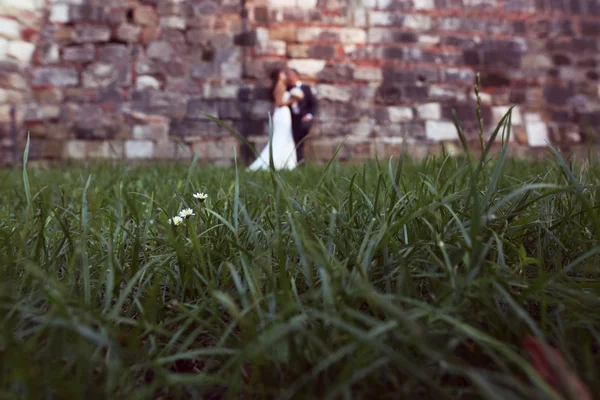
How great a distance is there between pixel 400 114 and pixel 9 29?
5268 mm

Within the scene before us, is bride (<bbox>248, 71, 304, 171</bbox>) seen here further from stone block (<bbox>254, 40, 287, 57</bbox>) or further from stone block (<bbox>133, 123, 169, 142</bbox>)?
stone block (<bbox>133, 123, 169, 142</bbox>)

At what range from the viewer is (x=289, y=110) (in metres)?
5.66

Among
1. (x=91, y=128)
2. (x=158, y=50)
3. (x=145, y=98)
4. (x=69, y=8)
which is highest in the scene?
(x=69, y=8)

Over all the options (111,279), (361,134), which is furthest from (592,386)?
(361,134)

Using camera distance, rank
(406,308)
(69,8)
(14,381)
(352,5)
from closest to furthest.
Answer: (14,381), (406,308), (69,8), (352,5)

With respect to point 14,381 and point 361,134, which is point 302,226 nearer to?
point 14,381

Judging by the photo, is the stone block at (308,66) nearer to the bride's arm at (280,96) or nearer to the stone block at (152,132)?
the bride's arm at (280,96)

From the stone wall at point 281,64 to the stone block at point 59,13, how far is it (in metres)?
0.01

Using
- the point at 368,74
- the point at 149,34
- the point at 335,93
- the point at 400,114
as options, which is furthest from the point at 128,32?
the point at 400,114

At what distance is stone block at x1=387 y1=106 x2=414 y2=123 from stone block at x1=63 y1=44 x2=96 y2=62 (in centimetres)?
420

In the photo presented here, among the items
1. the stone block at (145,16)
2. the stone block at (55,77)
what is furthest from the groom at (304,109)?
the stone block at (55,77)

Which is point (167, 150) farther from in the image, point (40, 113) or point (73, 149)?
point (40, 113)

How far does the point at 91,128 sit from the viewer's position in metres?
5.61

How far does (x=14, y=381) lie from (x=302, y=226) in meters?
0.51
